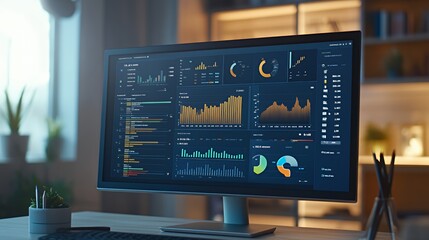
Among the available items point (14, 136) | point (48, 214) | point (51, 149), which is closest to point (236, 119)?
point (48, 214)

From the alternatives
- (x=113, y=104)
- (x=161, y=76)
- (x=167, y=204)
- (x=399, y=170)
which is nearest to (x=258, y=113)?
(x=161, y=76)

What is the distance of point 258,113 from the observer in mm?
1587

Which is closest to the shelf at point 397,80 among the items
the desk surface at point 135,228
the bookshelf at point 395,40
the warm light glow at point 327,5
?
the bookshelf at point 395,40

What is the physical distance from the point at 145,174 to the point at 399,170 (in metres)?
2.56

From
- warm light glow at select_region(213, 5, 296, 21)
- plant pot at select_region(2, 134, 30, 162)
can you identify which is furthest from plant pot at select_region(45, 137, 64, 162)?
warm light glow at select_region(213, 5, 296, 21)

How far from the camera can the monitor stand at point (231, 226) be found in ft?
5.05

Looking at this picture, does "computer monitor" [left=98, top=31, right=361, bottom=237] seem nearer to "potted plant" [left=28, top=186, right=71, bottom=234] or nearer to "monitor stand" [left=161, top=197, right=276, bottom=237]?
"monitor stand" [left=161, top=197, right=276, bottom=237]

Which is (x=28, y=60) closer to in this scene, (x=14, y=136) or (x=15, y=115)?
(x=15, y=115)

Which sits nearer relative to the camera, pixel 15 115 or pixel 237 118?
pixel 237 118

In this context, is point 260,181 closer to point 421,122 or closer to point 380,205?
point 380,205

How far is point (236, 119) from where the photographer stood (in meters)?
1.61

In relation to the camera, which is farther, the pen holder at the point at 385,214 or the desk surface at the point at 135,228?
the desk surface at the point at 135,228

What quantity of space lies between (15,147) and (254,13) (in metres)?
1.96

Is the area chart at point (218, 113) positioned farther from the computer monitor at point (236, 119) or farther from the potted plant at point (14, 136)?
the potted plant at point (14, 136)
